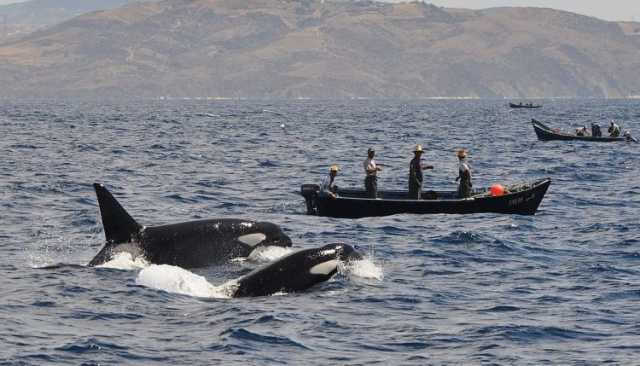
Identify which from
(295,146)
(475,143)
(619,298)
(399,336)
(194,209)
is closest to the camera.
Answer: (399,336)

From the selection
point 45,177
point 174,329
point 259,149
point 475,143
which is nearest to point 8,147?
point 259,149

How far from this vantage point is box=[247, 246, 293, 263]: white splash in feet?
89.4

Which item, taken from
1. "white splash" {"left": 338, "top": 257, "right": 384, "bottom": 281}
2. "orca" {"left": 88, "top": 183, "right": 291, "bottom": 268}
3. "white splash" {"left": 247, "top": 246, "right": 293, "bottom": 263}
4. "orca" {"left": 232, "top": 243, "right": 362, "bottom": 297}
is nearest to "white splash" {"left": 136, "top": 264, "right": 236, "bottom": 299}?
"orca" {"left": 232, "top": 243, "right": 362, "bottom": 297}

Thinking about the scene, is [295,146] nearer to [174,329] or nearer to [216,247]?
[216,247]

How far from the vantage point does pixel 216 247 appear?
27.0 meters

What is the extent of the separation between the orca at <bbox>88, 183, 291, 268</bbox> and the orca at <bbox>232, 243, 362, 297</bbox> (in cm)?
281

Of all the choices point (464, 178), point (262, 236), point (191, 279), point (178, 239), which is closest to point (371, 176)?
point (464, 178)

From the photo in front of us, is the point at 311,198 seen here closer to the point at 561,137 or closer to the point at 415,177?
the point at 415,177

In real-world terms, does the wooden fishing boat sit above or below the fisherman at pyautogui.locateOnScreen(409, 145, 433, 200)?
below

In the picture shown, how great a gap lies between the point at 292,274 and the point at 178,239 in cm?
403

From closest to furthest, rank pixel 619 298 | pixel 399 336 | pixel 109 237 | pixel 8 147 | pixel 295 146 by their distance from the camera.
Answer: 1. pixel 399 336
2. pixel 619 298
3. pixel 109 237
4. pixel 8 147
5. pixel 295 146

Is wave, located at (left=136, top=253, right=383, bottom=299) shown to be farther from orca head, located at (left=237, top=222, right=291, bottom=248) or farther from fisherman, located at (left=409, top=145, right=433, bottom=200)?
fisherman, located at (left=409, top=145, right=433, bottom=200)

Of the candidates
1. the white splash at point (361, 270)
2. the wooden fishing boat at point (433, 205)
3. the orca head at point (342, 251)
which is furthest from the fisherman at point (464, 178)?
the orca head at point (342, 251)

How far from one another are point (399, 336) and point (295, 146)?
62.4 metres
